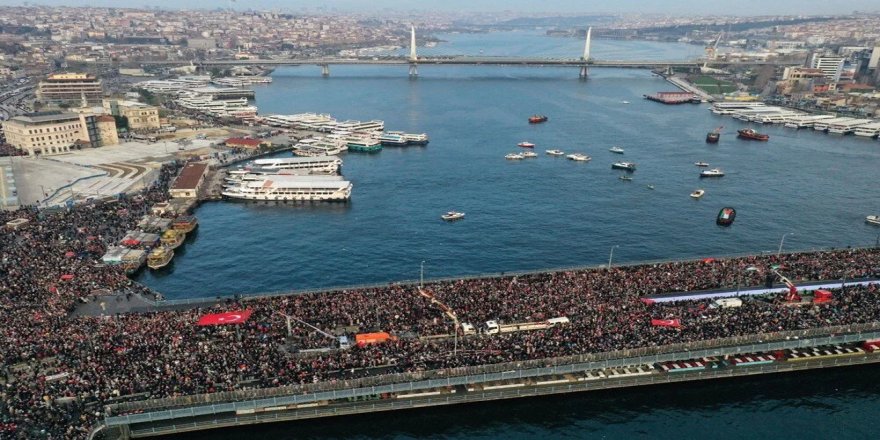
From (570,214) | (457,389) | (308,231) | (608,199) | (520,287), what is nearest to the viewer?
(457,389)

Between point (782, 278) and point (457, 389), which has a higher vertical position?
point (782, 278)

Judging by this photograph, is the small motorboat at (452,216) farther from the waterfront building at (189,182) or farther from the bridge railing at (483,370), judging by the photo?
the bridge railing at (483,370)

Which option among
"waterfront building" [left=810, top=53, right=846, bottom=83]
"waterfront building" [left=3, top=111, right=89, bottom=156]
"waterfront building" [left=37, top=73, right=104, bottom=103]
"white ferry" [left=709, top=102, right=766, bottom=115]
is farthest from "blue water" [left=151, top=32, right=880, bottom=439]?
"waterfront building" [left=37, top=73, right=104, bottom=103]

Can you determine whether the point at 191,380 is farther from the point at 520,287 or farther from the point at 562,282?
the point at 562,282

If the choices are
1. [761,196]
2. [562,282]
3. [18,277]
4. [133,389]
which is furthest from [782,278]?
[18,277]

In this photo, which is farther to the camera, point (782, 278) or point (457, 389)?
point (782, 278)

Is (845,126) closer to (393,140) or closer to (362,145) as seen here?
(393,140)

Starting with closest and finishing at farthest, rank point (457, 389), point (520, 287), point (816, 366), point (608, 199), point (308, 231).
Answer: point (457, 389) → point (816, 366) → point (520, 287) → point (308, 231) → point (608, 199)
